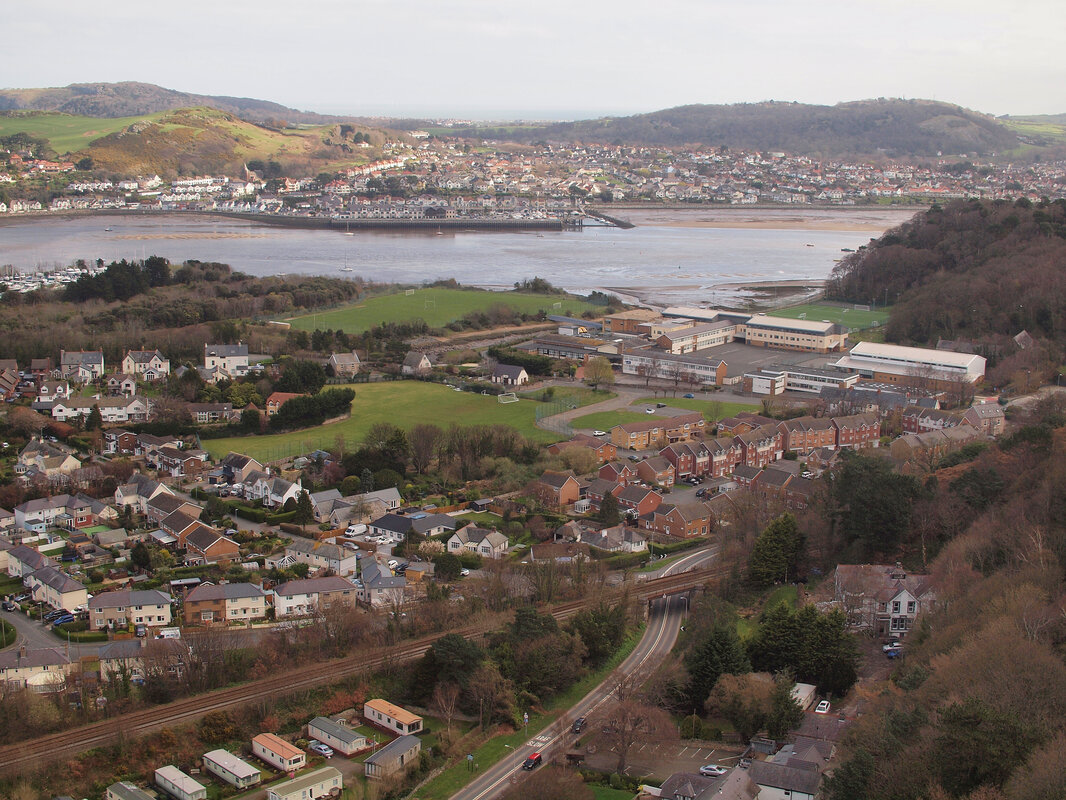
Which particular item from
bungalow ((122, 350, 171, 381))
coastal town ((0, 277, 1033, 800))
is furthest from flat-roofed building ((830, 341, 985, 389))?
bungalow ((122, 350, 171, 381))

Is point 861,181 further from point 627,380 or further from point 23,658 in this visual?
point 23,658

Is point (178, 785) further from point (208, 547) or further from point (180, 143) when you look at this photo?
point (180, 143)

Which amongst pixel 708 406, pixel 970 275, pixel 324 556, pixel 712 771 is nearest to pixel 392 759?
pixel 712 771

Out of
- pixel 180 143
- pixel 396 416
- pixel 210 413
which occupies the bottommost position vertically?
pixel 396 416

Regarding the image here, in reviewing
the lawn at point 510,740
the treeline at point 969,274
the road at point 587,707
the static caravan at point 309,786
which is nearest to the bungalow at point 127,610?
the static caravan at point 309,786

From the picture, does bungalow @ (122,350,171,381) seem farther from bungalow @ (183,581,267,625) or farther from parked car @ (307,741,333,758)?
parked car @ (307,741,333,758)

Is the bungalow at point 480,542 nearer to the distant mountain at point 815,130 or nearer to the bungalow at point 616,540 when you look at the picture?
the bungalow at point 616,540
